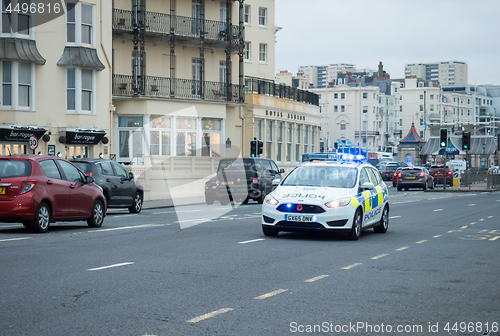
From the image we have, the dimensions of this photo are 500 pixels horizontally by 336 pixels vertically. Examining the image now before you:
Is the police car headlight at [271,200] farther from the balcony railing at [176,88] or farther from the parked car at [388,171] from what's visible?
the parked car at [388,171]

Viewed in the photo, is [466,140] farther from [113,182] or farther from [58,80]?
[113,182]

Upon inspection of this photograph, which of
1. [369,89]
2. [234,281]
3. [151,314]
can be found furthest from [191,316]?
[369,89]

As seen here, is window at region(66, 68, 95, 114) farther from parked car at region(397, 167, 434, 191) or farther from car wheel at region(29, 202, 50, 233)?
parked car at region(397, 167, 434, 191)

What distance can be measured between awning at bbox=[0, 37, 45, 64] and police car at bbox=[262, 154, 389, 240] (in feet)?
67.5

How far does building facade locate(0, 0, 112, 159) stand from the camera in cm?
3272

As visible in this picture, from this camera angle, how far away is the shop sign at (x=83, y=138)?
3456 centimetres

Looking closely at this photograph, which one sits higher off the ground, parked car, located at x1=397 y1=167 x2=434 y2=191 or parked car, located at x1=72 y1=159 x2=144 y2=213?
parked car, located at x1=72 y1=159 x2=144 y2=213

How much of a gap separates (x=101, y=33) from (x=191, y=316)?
30.9 metres

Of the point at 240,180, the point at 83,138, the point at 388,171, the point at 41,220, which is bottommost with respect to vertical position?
the point at 388,171

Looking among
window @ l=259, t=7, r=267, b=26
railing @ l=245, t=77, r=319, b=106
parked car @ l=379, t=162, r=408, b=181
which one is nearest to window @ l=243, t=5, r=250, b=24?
window @ l=259, t=7, r=267, b=26

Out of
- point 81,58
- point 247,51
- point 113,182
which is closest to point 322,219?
point 113,182

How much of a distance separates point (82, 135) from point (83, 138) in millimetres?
189

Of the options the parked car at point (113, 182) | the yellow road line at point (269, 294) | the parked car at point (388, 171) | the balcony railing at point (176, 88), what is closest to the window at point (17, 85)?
the balcony railing at point (176, 88)

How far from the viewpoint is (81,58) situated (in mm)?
34719
